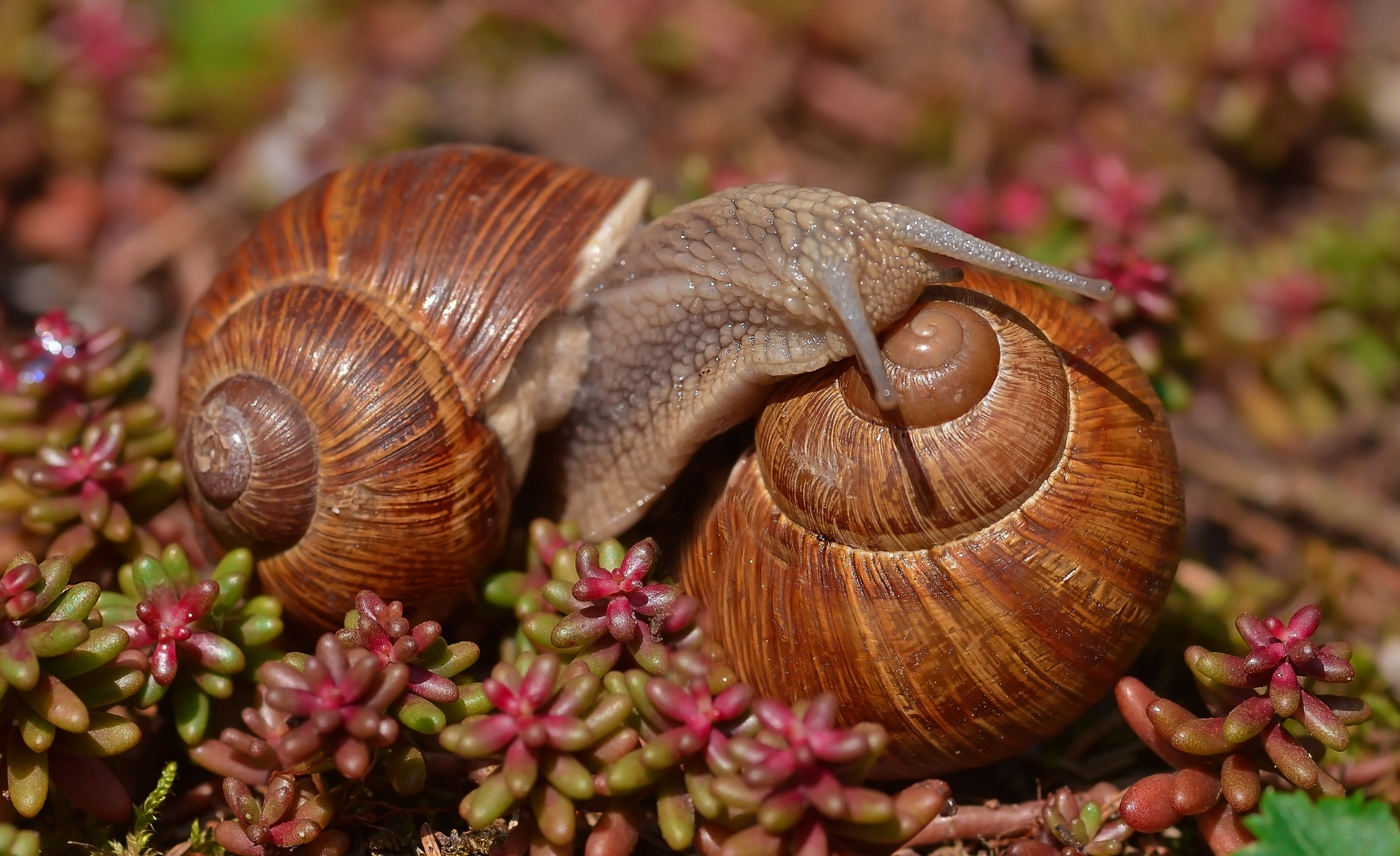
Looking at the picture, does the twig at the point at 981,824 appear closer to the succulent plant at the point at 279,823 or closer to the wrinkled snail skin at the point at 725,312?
the wrinkled snail skin at the point at 725,312

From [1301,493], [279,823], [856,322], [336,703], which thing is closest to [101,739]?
[279,823]

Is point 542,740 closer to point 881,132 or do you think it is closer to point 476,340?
point 476,340

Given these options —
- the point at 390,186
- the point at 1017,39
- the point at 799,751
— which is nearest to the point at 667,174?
the point at 1017,39

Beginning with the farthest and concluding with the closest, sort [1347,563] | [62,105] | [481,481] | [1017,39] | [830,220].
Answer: [1017,39]
[62,105]
[1347,563]
[481,481]
[830,220]

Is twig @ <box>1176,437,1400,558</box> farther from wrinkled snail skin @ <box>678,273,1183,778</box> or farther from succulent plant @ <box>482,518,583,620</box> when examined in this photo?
succulent plant @ <box>482,518,583,620</box>

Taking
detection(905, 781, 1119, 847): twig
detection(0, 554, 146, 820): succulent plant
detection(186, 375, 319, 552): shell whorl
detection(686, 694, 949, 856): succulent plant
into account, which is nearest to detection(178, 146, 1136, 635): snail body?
detection(186, 375, 319, 552): shell whorl

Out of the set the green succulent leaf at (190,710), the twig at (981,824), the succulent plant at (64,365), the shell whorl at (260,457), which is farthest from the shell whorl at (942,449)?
the succulent plant at (64,365)

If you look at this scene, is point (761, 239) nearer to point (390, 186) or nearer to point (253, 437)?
point (390, 186)
